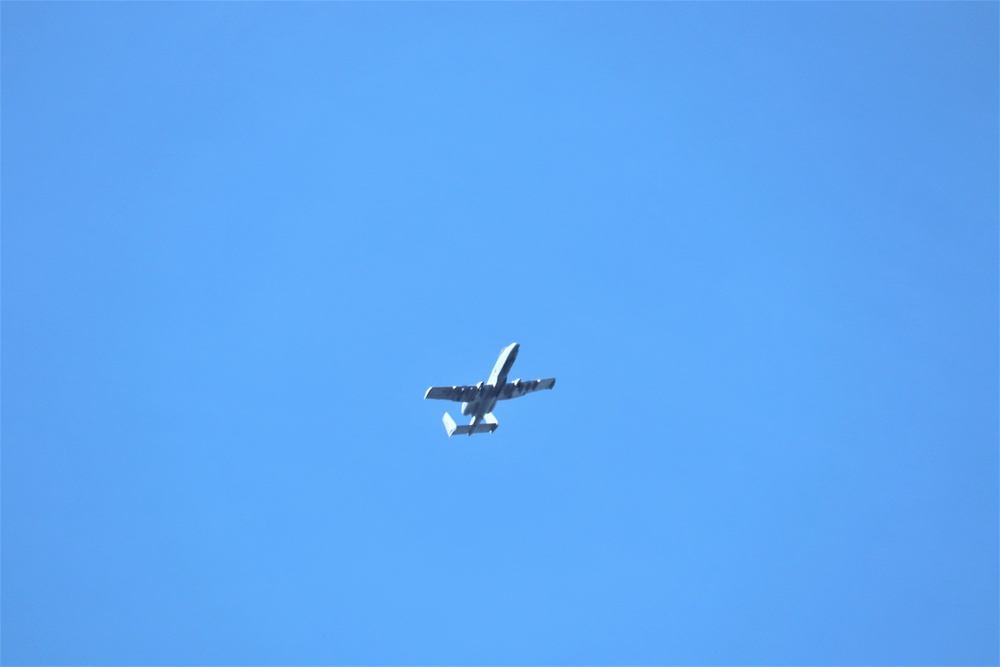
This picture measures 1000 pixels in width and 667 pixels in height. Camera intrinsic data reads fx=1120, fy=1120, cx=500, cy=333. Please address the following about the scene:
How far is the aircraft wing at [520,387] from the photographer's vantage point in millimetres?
79688

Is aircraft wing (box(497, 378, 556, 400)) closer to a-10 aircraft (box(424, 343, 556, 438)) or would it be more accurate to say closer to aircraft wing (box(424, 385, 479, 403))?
a-10 aircraft (box(424, 343, 556, 438))

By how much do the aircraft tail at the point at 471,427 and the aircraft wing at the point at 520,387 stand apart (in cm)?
229

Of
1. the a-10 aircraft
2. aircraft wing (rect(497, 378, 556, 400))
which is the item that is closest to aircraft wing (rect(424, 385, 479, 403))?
the a-10 aircraft

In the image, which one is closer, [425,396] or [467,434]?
[425,396]

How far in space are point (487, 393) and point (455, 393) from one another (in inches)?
95.8

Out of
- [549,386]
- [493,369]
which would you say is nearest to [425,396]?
[493,369]

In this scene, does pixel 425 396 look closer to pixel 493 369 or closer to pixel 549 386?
pixel 493 369

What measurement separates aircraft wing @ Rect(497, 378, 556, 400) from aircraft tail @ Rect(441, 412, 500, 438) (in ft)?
7.53

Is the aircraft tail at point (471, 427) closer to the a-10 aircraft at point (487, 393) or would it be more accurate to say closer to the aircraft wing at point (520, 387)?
the a-10 aircraft at point (487, 393)

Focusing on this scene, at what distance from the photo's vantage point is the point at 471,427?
81.3m

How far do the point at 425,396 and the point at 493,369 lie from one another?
202 inches

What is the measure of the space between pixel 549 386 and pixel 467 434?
699 centimetres

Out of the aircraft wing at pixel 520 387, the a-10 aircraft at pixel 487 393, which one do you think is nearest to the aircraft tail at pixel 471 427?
the a-10 aircraft at pixel 487 393

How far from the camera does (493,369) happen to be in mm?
78000
